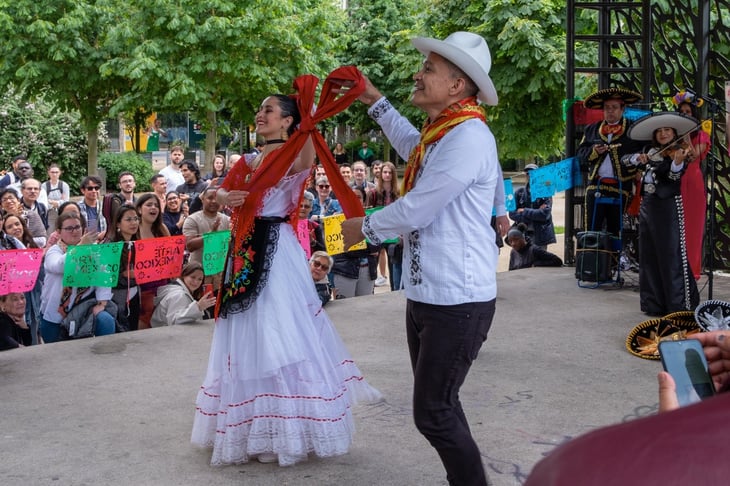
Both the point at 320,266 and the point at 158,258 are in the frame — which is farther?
the point at 320,266

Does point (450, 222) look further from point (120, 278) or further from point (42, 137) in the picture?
point (42, 137)

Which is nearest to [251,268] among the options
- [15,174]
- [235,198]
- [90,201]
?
[235,198]

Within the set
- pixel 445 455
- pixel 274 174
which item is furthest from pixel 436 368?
pixel 274 174

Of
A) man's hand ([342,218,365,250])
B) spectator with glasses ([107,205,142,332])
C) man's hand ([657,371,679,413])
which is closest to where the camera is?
man's hand ([657,371,679,413])

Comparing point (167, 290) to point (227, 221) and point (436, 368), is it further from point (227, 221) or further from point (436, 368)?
point (436, 368)

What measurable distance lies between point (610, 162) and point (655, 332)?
10.3 feet

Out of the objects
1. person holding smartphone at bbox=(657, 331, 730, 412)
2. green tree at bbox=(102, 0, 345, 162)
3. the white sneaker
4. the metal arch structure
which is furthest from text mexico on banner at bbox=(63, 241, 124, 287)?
green tree at bbox=(102, 0, 345, 162)

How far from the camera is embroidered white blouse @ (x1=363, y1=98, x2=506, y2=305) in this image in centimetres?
352

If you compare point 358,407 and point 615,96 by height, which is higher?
point 615,96

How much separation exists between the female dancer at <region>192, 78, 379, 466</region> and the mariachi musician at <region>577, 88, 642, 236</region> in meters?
5.87

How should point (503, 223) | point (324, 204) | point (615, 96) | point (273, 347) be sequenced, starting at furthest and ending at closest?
point (324, 204) < point (615, 96) < point (503, 223) < point (273, 347)

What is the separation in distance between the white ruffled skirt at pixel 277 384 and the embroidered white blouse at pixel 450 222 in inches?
40.4

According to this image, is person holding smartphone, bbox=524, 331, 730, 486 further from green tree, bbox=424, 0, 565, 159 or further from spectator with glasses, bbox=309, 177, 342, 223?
green tree, bbox=424, 0, 565, 159

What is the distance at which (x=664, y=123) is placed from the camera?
27.2 ft
